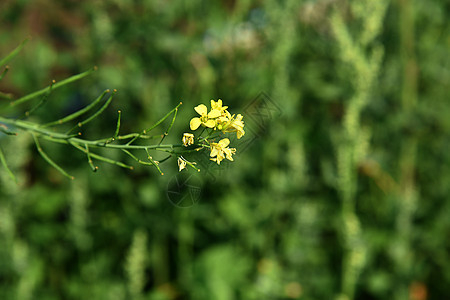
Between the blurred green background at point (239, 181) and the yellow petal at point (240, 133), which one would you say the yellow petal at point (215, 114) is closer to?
the yellow petal at point (240, 133)

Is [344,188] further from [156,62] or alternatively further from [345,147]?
[156,62]

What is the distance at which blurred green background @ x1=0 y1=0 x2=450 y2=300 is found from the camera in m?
1.92

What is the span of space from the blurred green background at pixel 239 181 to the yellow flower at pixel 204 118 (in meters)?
1.15

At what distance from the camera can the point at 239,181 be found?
83.3 inches

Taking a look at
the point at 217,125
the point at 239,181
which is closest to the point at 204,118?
the point at 217,125

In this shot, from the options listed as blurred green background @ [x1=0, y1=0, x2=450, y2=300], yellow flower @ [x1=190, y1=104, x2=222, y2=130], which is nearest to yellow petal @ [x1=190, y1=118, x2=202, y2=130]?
yellow flower @ [x1=190, y1=104, x2=222, y2=130]

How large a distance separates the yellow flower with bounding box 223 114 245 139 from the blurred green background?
1.13 metres

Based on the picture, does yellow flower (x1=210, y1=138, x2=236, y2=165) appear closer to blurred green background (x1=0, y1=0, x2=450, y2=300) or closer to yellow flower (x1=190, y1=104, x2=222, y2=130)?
yellow flower (x1=190, y1=104, x2=222, y2=130)

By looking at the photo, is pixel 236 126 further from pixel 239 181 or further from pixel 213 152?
pixel 239 181

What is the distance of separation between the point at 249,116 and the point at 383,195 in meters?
1.45

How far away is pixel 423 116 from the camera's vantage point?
204cm

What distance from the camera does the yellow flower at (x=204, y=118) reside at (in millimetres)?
656

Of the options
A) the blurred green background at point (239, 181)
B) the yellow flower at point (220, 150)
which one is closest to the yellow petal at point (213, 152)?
the yellow flower at point (220, 150)

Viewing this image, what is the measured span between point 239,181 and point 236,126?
4.83ft
